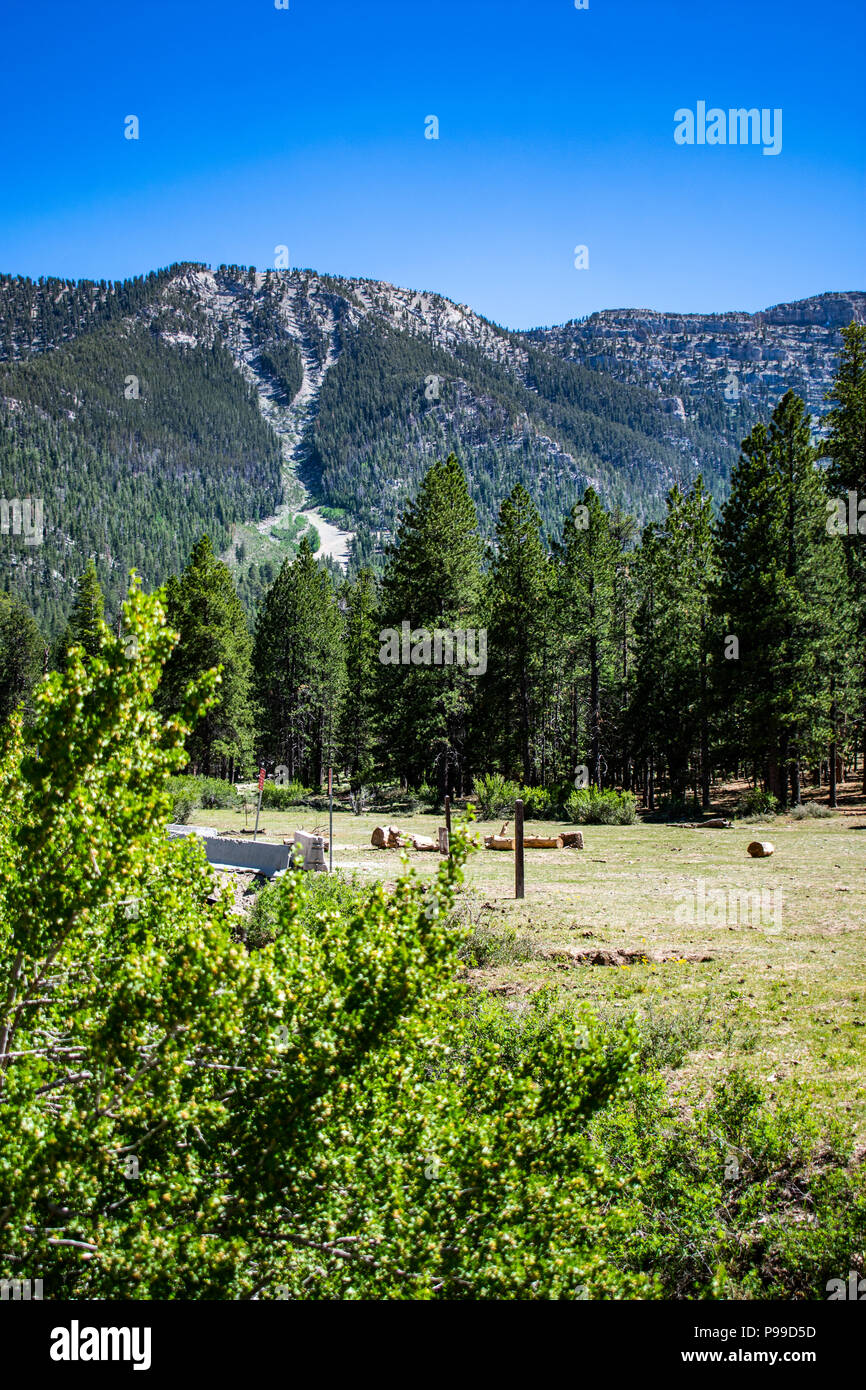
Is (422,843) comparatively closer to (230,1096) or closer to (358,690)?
(230,1096)

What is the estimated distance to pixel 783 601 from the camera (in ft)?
107

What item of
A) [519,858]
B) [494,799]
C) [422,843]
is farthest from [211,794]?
[519,858]

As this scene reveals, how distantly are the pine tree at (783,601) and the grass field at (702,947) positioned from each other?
8282 mm

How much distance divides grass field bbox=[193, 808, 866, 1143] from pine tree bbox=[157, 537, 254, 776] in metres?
21.4

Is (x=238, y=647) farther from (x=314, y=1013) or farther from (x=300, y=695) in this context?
(x=314, y=1013)

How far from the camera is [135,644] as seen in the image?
4438 millimetres

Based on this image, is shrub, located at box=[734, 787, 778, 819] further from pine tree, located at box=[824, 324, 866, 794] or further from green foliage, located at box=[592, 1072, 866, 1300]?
green foliage, located at box=[592, 1072, 866, 1300]

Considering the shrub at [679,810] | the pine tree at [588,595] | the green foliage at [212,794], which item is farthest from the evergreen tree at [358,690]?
the shrub at [679,810]

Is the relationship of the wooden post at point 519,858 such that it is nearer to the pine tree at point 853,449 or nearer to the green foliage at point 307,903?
the green foliage at point 307,903

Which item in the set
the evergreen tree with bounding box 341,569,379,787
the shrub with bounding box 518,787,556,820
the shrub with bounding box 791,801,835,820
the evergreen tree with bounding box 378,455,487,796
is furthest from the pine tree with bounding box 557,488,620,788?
the evergreen tree with bounding box 341,569,379,787

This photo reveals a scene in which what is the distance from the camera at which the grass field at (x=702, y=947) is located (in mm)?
9367

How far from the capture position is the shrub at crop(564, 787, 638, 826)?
111 ft
